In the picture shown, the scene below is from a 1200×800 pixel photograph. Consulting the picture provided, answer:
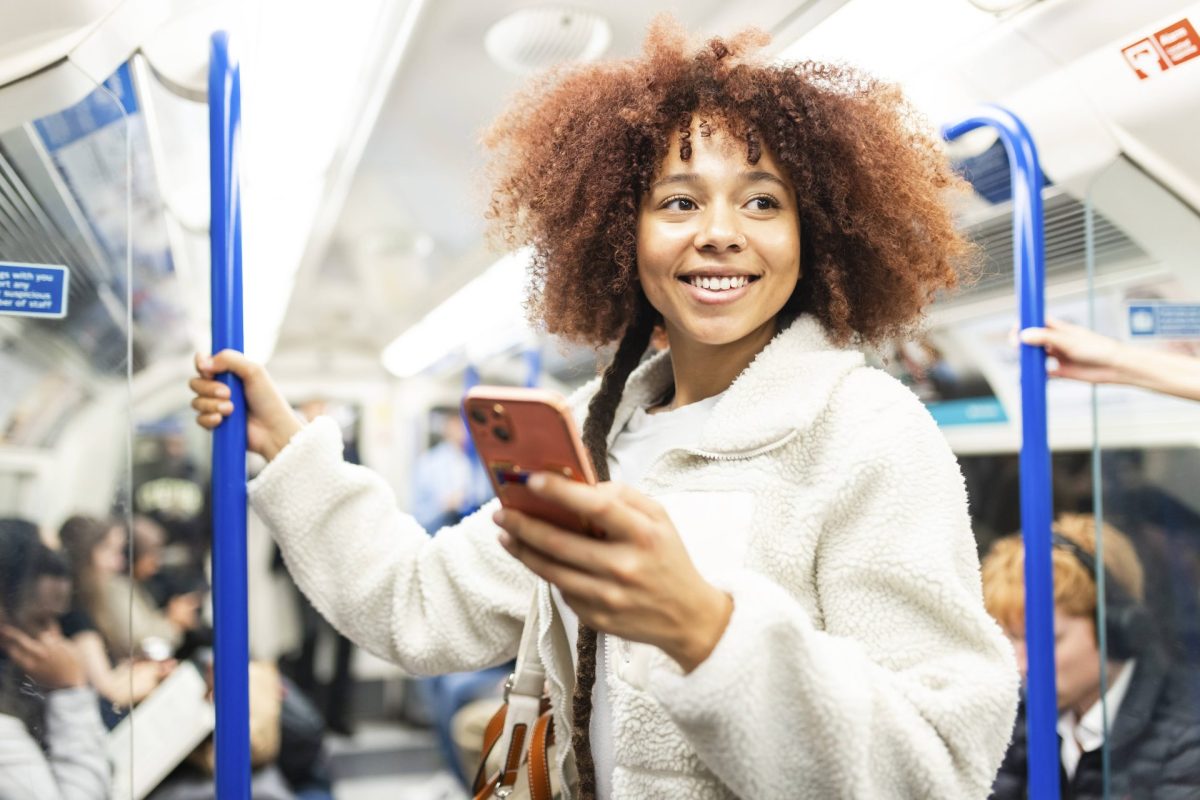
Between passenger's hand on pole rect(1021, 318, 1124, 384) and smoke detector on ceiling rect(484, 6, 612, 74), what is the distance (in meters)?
1.99

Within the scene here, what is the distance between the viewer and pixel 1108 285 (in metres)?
2.69

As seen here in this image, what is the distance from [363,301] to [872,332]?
8.99 meters

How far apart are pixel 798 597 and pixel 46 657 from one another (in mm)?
1140

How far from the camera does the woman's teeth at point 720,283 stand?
1405 millimetres

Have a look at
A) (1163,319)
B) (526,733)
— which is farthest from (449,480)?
(526,733)

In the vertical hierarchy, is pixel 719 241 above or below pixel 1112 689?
above

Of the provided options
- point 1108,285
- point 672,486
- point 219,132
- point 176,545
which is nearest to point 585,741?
point 672,486

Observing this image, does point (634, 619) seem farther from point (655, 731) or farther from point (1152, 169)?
point (1152, 169)

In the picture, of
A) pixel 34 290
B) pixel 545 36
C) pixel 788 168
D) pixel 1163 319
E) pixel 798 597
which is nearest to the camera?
pixel 798 597

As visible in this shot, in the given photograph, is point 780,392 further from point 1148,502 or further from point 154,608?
point 154,608

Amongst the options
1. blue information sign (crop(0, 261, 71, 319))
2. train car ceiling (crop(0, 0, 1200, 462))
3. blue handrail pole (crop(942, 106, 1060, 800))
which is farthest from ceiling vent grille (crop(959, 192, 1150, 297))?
blue information sign (crop(0, 261, 71, 319))

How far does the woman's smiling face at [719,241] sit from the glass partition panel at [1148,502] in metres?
1.38

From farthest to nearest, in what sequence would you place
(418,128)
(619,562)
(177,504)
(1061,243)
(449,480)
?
1. (449,480)
2. (177,504)
3. (418,128)
4. (1061,243)
5. (619,562)

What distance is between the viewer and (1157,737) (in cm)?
292
